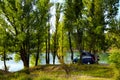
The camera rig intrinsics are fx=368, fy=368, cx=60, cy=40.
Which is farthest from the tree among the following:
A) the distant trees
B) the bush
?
the bush

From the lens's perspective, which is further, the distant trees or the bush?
the distant trees

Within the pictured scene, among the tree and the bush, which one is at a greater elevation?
the tree

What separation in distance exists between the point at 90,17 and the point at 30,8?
7860 millimetres

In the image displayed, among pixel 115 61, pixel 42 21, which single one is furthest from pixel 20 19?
pixel 115 61

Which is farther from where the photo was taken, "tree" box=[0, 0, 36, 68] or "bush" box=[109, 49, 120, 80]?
"tree" box=[0, 0, 36, 68]

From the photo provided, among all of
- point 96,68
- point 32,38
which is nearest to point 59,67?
point 96,68

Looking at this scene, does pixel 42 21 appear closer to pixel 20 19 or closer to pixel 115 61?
pixel 20 19

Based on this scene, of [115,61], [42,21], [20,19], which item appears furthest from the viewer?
[42,21]

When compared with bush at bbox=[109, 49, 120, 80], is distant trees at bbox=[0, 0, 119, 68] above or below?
above

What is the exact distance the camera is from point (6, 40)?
153 ft

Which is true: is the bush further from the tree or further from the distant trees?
the tree

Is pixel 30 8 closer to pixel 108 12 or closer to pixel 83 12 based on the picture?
pixel 83 12

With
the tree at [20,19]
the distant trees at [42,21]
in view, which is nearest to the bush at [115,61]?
the distant trees at [42,21]

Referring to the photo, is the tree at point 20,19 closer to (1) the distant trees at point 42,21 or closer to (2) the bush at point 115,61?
(1) the distant trees at point 42,21
